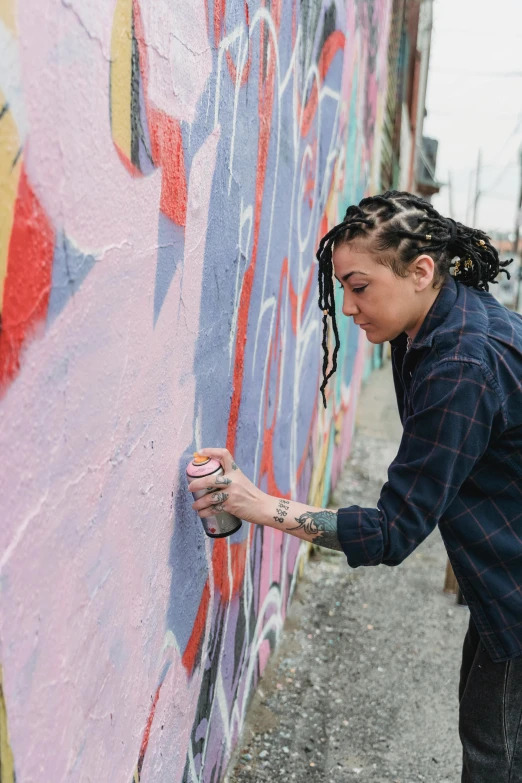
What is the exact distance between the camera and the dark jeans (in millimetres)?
1827

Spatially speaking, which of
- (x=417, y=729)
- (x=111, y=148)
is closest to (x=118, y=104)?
(x=111, y=148)

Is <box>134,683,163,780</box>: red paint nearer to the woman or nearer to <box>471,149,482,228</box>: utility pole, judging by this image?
the woman

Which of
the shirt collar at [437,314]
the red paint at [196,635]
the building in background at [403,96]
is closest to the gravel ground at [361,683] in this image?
the red paint at [196,635]

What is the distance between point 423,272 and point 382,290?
107 millimetres

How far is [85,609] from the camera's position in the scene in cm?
122

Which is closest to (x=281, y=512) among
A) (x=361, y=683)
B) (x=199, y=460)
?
(x=199, y=460)

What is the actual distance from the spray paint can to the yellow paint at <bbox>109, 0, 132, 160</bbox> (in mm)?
700

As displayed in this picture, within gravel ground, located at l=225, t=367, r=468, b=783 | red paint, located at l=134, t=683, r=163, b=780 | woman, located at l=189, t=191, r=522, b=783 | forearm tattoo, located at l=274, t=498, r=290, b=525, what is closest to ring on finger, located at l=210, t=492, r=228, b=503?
woman, located at l=189, t=191, r=522, b=783

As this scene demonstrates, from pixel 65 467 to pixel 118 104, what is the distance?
0.57 m

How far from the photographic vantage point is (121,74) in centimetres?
117

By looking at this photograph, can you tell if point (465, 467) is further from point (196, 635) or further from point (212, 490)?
point (196, 635)

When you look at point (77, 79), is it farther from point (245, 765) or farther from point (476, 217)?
point (476, 217)

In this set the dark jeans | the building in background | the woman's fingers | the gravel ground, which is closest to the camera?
the woman's fingers

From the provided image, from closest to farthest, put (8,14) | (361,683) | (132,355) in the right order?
(8,14)
(132,355)
(361,683)
